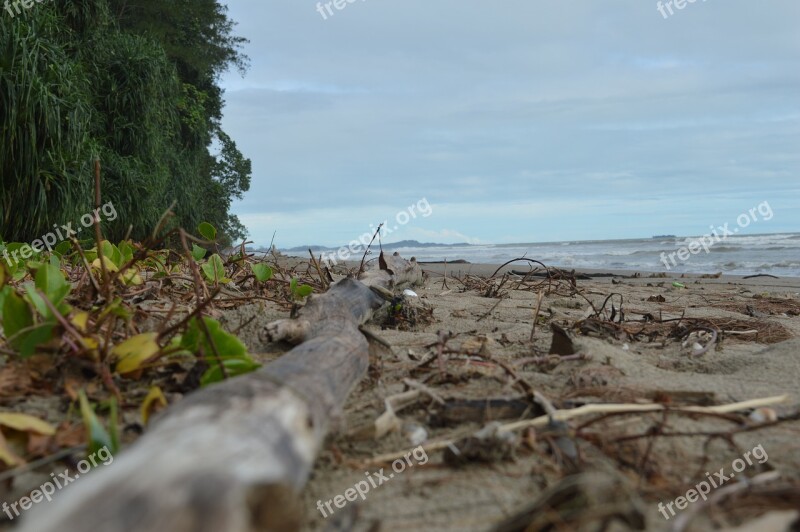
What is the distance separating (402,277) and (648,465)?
341 cm

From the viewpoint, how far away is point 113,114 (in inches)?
539

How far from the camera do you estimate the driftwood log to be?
0.61 meters

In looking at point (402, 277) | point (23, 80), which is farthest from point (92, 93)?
point (402, 277)

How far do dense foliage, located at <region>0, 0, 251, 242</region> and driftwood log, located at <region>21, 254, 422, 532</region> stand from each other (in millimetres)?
2352

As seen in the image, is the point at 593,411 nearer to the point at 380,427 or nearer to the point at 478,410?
the point at 478,410

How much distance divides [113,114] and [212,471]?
1500cm

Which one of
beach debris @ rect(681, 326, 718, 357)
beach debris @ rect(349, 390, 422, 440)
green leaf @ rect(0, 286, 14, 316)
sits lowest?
beach debris @ rect(681, 326, 718, 357)

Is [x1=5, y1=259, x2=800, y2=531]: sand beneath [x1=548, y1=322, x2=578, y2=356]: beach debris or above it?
beneath

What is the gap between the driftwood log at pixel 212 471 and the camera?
Answer: 611 millimetres

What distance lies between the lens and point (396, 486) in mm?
1172

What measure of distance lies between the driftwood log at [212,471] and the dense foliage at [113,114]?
2.35 m

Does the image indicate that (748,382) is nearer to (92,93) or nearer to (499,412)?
(499,412)

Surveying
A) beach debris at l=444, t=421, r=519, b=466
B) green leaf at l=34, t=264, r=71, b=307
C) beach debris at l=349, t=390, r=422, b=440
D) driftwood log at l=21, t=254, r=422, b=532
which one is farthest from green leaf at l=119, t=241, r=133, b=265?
beach debris at l=444, t=421, r=519, b=466

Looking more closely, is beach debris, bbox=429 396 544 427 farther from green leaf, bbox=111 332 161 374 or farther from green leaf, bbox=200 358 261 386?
green leaf, bbox=111 332 161 374
